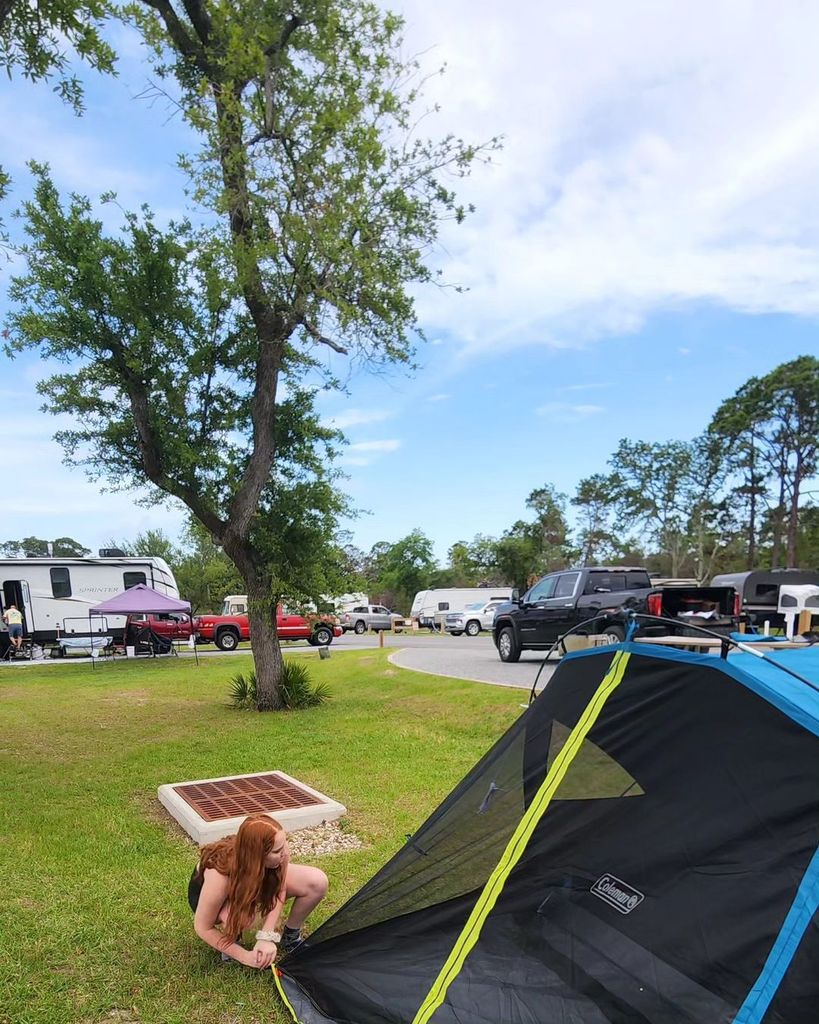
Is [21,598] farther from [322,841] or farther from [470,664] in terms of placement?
[322,841]

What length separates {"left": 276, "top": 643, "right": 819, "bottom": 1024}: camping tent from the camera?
2576 millimetres

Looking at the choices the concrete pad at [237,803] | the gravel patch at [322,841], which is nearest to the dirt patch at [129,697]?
the concrete pad at [237,803]

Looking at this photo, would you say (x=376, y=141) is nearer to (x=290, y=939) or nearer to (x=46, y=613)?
(x=290, y=939)

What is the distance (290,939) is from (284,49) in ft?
32.8

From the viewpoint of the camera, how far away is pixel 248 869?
10.6 ft

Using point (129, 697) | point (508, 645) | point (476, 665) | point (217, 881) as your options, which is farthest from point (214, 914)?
point (508, 645)

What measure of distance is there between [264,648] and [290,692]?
29.4 inches

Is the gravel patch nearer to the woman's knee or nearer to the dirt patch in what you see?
the woman's knee

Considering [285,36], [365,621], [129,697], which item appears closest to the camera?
[285,36]

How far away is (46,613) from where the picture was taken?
21922 mm

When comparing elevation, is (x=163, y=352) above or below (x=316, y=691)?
above

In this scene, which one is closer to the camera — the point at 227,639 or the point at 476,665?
the point at 476,665

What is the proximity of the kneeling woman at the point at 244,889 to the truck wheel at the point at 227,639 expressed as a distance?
20644mm

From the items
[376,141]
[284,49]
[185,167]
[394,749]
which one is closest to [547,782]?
[394,749]
